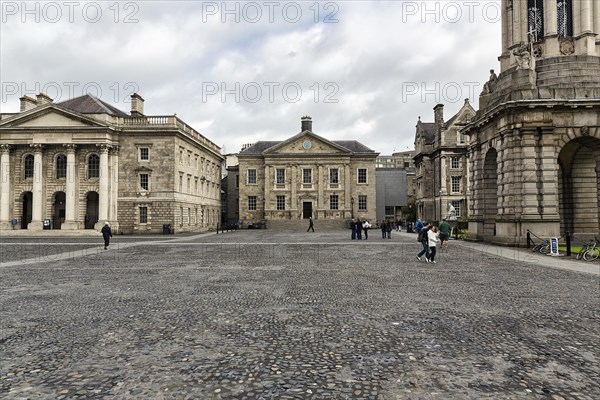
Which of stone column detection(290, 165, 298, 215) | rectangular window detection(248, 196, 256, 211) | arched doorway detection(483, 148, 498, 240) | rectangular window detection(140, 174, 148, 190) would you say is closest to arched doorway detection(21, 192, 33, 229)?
rectangular window detection(140, 174, 148, 190)

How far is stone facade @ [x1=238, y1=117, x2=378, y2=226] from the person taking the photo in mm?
55812

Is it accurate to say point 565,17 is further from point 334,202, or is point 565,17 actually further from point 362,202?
point 334,202

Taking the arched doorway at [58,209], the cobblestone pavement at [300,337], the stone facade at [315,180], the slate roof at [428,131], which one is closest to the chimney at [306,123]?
the stone facade at [315,180]

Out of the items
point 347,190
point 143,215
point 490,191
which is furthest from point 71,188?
point 490,191

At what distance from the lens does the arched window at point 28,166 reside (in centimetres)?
4006

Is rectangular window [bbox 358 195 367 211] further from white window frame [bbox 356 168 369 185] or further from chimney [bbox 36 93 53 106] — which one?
chimney [bbox 36 93 53 106]

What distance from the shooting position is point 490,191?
2445cm

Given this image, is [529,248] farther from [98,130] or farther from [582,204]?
[98,130]

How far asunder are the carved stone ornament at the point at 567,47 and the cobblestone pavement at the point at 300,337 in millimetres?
15896

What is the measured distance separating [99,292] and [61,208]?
3747 centimetres

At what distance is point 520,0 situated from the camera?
2312 cm

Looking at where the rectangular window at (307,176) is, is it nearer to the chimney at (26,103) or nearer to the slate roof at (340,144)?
the slate roof at (340,144)

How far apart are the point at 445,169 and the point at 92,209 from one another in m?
41.8

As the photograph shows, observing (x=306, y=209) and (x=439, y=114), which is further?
(x=306, y=209)
